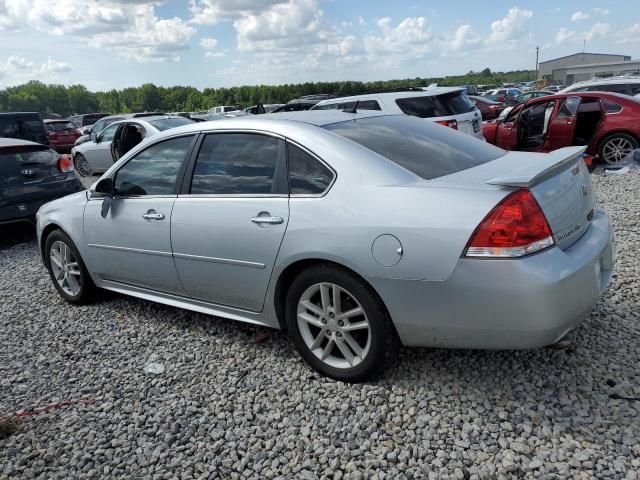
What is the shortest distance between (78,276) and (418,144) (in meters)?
3.17

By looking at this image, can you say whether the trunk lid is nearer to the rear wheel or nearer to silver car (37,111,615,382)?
silver car (37,111,615,382)

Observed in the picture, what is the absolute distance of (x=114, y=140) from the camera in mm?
11148

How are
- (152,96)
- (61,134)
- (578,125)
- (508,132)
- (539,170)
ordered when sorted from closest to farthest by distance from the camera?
1. (539,170)
2. (578,125)
3. (508,132)
4. (61,134)
5. (152,96)

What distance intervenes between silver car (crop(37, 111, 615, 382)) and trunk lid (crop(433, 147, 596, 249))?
14 mm

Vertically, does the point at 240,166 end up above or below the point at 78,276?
above

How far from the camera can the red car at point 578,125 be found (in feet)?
29.6

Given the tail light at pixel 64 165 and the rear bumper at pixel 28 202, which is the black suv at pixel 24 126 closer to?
the tail light at pixel 64 165

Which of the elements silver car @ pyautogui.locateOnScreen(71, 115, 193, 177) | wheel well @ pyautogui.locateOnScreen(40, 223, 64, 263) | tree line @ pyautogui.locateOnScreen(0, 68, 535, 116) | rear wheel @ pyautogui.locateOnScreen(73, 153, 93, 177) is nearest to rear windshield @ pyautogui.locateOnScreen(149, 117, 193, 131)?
silver car @ pyautogui.locateOnScreen(71, 115, 193, 177)

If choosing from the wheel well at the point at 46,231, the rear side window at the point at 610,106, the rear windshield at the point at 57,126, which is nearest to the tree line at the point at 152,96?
the rear windshield at the point at 57,126

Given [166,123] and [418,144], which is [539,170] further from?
[166,123]

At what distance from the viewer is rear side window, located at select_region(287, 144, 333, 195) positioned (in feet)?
9.61

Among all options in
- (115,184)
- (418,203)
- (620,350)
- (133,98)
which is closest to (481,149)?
(418,203)

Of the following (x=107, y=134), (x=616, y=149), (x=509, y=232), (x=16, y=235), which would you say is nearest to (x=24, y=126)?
(x=107, y=134)

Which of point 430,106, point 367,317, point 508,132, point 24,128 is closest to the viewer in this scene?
point 367,317
